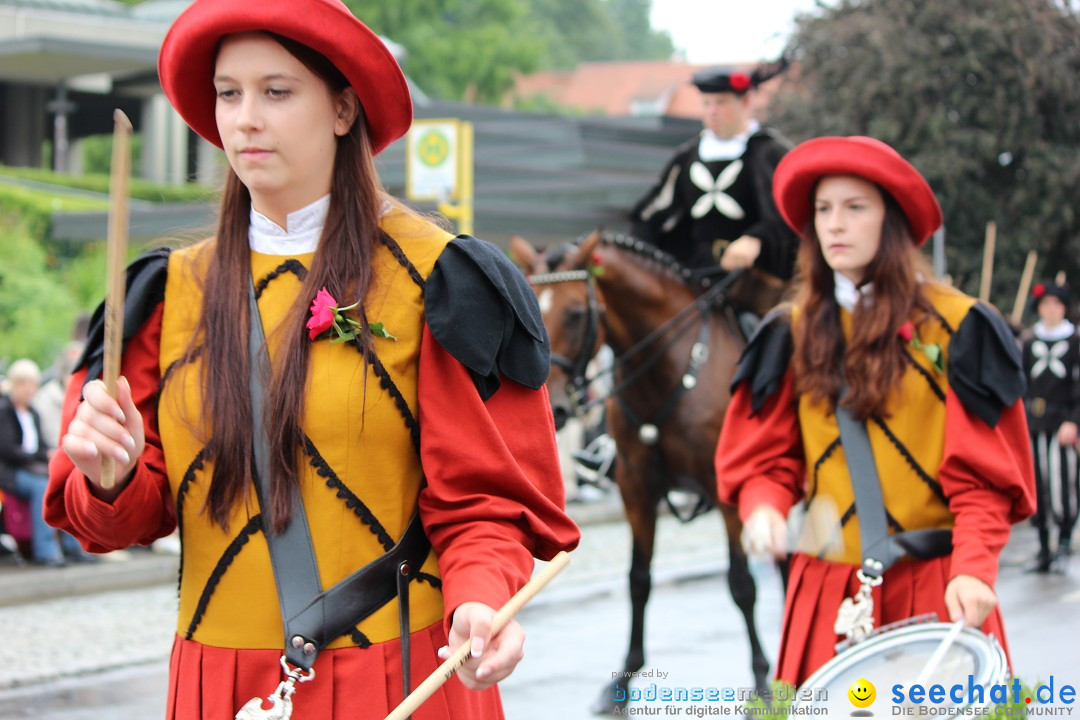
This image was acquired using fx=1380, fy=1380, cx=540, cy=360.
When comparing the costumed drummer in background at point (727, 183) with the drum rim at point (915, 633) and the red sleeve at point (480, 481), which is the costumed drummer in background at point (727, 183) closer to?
the drum rim at point (915, 633)

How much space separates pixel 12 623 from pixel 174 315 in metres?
6.52

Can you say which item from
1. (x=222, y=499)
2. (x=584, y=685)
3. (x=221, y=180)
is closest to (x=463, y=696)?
(x=222, y=499)

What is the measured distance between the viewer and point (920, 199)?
4.05m

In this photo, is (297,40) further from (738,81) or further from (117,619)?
(117,619)

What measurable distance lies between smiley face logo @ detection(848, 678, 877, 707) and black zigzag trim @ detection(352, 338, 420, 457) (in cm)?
126

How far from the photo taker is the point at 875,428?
3.76 meters

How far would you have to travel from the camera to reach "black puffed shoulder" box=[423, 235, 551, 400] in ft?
7.94

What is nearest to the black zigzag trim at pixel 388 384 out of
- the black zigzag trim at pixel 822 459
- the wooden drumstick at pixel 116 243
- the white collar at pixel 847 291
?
the wooden drumstick at pixel 116 243

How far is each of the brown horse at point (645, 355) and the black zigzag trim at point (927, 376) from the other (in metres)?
2.94

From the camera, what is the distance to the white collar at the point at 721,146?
7.39m

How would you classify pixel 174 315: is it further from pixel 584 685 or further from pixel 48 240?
pixel 48 240

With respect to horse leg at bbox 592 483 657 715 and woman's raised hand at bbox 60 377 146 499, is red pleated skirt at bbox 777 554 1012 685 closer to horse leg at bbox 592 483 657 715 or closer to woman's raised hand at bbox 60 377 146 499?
woman's raised hand at bbox 60 377 146 499

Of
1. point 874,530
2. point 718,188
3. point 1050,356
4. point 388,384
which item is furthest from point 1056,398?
point 388,384

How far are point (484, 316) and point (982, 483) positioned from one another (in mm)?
1767
